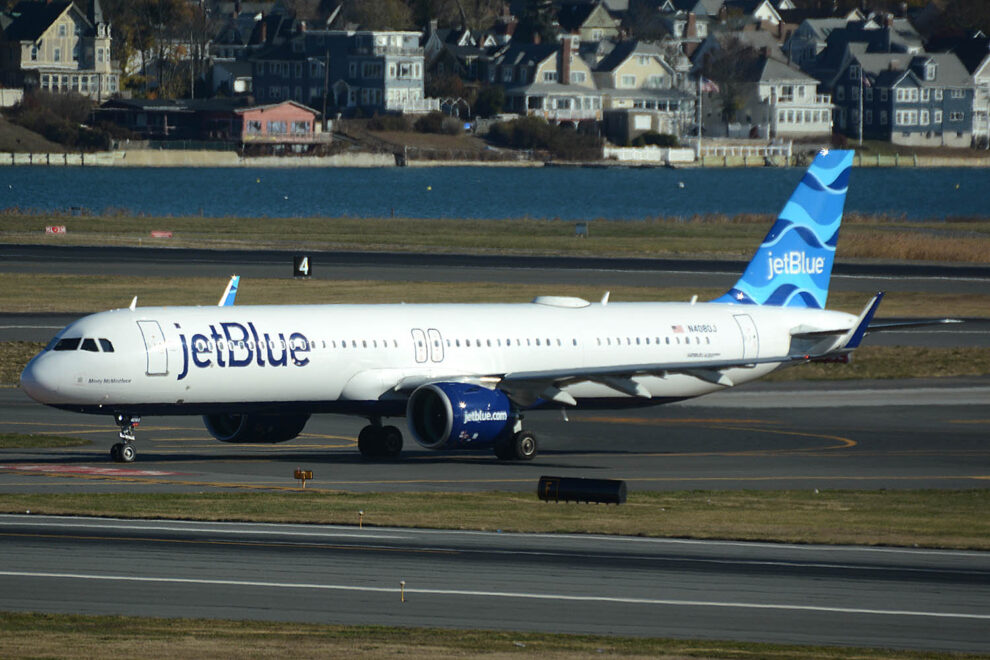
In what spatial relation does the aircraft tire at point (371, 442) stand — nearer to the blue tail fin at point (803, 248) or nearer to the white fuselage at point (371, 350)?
the white fuselage at point (371, 350)

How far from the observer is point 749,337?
180ft

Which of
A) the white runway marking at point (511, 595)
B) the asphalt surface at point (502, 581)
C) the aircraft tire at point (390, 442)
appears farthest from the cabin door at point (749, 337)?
the white runway marking at point (511, 595)

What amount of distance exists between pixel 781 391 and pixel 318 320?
916 inches

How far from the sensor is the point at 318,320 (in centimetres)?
4812

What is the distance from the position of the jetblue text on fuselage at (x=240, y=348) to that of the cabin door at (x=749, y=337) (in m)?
15.0

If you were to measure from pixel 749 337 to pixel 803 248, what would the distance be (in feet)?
17.2

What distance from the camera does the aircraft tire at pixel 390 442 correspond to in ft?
163

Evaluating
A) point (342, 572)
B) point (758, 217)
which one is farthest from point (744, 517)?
point (758, 217)

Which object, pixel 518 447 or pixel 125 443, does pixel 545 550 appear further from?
pixel 125 443

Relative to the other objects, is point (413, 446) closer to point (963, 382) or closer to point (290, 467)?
point (290, 467)

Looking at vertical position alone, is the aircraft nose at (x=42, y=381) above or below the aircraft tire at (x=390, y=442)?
above

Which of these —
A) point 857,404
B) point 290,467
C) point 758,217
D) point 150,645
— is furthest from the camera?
point 758,217

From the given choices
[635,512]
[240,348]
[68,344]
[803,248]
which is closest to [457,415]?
[240,348]

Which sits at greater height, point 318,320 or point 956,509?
point 318,320
